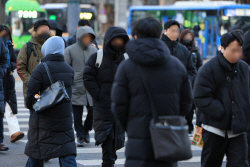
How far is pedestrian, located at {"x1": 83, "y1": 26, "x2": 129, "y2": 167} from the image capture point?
191 inches

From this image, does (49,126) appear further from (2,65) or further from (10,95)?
(10,95)

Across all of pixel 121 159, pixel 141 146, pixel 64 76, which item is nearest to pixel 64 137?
pixel 64 76

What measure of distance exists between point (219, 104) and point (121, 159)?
265 centimetres

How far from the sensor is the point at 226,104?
402 cm

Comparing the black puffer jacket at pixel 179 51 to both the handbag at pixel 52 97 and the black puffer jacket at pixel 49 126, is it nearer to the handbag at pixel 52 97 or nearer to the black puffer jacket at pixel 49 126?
the black puffer jacket at pixel 49 126

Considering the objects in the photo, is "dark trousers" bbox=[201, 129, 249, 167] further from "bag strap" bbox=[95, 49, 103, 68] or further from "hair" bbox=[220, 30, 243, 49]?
"bag strap" bbox=[95, 49, 103, 68]

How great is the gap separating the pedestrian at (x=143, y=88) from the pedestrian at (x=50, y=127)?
1.32m

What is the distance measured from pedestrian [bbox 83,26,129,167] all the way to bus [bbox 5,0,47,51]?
23050 millimetres

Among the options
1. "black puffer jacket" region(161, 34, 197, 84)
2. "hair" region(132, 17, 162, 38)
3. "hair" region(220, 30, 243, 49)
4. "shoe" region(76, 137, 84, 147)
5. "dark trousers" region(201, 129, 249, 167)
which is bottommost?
"shoe" region(76, 137, 84, 147)

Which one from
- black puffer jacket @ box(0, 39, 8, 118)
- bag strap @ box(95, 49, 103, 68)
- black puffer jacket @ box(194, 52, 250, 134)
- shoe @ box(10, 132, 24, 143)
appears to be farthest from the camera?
shoe @ box(10, 132, 24, 143)

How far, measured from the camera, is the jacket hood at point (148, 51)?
3.08m

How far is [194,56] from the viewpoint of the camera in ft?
25.9

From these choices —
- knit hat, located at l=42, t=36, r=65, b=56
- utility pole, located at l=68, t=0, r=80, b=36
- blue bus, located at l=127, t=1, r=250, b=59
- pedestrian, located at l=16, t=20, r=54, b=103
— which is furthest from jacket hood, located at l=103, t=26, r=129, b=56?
blue bus, located at l=127, t=1, r=250, b=59

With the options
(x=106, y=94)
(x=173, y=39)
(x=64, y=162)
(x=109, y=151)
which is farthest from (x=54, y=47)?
(x=173, y=39)
